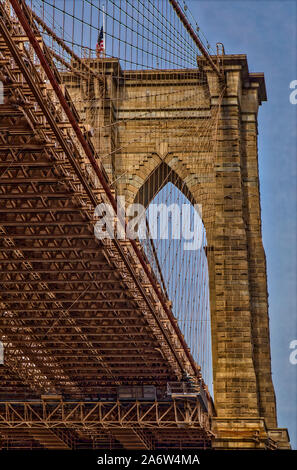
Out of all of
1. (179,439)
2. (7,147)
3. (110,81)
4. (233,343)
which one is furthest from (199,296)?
(7,147)

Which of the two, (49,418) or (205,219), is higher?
(205,219)

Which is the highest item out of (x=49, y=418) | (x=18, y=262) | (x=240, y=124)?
(x=240, y=124)

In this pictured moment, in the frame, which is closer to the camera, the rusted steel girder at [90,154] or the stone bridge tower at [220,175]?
the rusted steel girder at [90,154]

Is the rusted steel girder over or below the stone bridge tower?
below

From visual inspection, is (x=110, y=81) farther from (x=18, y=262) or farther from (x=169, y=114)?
(x=18, y=262)

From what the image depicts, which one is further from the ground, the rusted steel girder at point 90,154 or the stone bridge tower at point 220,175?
the stone bridge tower at point 220,175

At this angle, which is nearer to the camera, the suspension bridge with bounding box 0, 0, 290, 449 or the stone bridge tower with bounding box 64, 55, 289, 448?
the suspension bridge with bounding box 0, 0, 290, 449

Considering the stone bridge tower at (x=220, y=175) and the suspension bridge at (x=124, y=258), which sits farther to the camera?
the stone bridge tower at (x=220, y=175)

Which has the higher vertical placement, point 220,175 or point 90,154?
point 220,175
